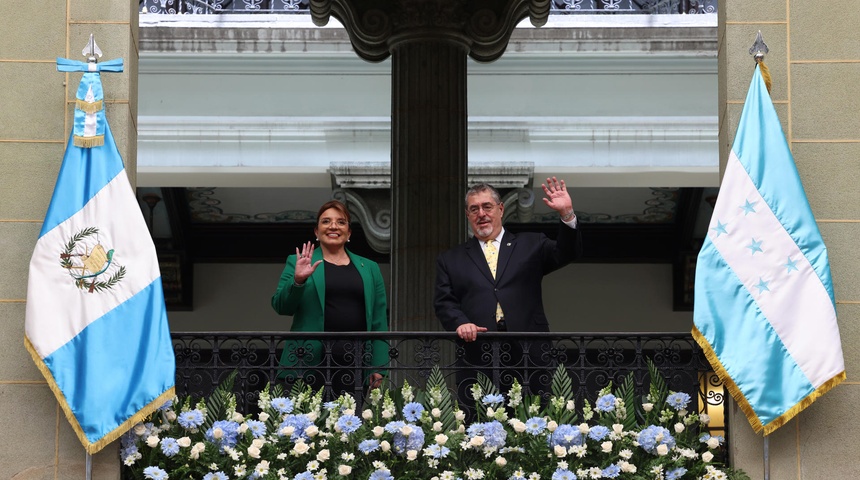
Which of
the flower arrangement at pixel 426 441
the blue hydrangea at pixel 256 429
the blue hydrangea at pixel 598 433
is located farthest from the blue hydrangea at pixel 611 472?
the blue hydrangea at pixel 256 429

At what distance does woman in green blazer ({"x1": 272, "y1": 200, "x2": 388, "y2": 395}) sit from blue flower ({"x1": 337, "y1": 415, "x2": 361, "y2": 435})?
74 cm

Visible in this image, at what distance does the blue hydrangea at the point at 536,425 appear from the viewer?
8.71 m

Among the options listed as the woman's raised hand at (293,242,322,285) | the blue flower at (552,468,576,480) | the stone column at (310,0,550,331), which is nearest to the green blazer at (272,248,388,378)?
the woman's raised hand at (293,242,322,285)

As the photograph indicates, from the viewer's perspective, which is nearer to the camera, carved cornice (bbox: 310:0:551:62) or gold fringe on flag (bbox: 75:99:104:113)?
gold fringe on flag (bbox: 75:99:104:113)

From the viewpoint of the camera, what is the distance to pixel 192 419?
8.80m

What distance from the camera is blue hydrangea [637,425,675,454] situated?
8.72m

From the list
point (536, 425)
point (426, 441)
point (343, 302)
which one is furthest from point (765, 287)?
point (343, 302)

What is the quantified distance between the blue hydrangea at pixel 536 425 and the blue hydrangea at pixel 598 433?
251mm

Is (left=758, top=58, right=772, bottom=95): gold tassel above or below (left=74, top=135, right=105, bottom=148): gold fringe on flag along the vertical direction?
above

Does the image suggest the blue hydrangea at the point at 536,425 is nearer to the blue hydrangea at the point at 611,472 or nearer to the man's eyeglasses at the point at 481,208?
the blue hydrangea at the point at 611,472

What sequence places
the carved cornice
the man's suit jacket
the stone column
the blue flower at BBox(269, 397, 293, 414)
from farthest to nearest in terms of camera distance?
the carved cornice, the stone column, the man's suit jacket, the blue flower at BBox(269, 397, 293, 414)

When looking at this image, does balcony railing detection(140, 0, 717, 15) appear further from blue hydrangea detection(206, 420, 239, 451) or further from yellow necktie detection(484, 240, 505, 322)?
blue hydrangea detection(206, 420, 239, 451)

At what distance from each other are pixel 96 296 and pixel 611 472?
290cm

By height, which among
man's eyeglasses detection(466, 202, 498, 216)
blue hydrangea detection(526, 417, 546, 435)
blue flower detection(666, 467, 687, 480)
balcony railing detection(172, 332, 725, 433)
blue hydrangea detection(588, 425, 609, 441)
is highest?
man's eyeglasses detection(466, 202, 498, 216)
